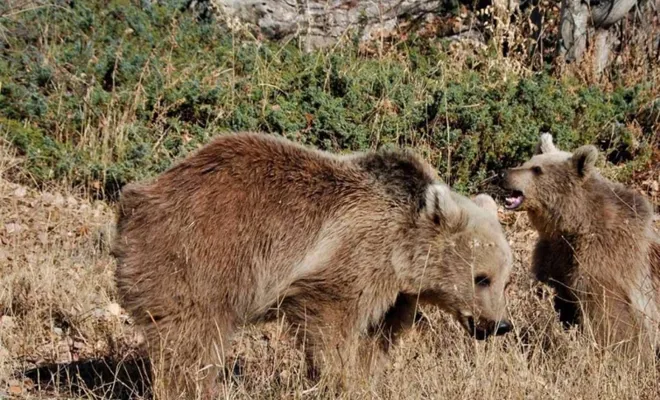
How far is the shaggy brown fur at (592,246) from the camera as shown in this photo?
7316mm

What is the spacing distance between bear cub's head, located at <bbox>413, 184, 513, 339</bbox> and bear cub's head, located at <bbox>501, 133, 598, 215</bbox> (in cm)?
140

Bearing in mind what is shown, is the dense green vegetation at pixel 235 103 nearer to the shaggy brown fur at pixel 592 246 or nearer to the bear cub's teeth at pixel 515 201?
the bear cub's teeth at pixel 515 201

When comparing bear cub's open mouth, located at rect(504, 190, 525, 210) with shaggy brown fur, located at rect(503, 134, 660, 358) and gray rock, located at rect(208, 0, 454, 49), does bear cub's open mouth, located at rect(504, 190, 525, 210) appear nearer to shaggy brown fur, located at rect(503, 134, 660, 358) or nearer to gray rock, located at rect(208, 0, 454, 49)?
shaggy brown fur, located at rect(503, 134, 660, 358)

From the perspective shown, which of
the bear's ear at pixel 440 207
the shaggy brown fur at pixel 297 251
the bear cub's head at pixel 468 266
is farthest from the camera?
the bear cub's head at pixel 468 266

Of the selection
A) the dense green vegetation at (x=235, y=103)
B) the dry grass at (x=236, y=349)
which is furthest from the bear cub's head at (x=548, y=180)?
the dense green vegetation at (x=235, y=103)

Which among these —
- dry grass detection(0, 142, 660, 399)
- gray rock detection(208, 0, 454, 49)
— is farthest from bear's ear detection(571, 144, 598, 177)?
gray rock detection(208, 0, 454, 49)

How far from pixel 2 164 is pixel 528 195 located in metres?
5.12

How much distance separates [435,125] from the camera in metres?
11.1

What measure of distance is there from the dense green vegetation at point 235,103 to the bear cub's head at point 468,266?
4.19 m

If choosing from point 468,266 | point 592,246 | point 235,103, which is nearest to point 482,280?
point 468,266

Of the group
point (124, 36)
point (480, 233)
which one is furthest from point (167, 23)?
point (480, 233)

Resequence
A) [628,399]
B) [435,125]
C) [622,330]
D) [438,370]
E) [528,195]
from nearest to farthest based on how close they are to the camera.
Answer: [628,399] → [438,370] → [622,330] → [528,195] → [435,125]

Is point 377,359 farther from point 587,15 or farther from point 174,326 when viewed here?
point 587,15

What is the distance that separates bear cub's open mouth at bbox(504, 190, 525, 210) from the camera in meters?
8.05
